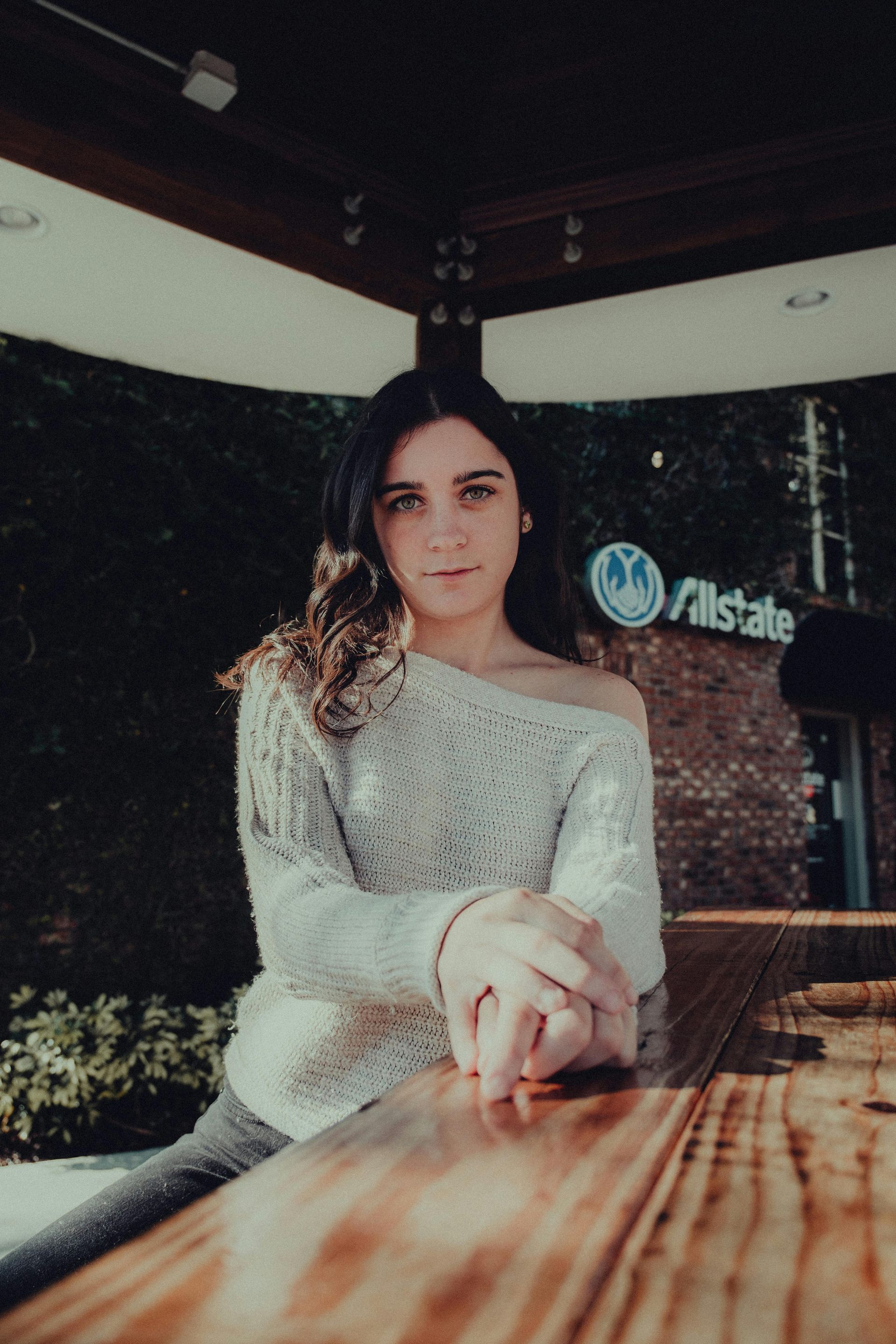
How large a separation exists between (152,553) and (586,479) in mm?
3253

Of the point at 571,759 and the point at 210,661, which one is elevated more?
the point at 210,661

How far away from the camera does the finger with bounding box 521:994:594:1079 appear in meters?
0.71

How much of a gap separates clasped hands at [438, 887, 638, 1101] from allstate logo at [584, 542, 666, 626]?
222 inches

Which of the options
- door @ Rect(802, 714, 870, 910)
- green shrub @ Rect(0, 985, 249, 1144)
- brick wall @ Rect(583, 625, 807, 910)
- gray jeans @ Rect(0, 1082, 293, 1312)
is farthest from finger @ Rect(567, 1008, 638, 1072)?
door @ Rect(802, 714, 870, 910)

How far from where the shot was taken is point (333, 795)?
1271 mm

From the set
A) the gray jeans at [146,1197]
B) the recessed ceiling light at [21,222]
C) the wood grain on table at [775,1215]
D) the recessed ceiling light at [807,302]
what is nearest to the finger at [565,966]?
the wood grain on table at [775,1215]

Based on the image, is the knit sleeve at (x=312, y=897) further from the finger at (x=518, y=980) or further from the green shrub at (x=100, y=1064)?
the green shrub at (x=100, y=1064)

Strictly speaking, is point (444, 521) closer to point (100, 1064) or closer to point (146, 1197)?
point (146, 1197)

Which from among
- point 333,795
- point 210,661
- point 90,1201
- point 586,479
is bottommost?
point 90,1201

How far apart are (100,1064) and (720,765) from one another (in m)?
5.14

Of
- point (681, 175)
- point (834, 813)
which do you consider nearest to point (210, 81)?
point (681, 175)

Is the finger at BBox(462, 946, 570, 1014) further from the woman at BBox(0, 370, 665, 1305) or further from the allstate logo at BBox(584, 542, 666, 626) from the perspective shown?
the allstate logo at BBox(584, 542, 666, 626)

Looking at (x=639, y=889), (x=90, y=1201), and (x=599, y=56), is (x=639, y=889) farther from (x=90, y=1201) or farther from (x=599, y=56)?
(x=599, y=56)

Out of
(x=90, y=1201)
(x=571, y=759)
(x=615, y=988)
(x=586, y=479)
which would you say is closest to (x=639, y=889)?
(x=571, y=759)
